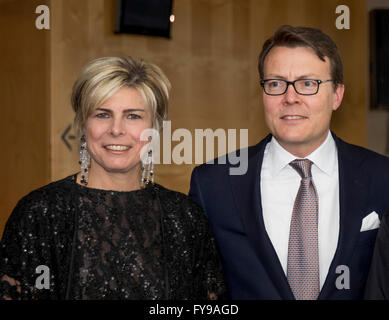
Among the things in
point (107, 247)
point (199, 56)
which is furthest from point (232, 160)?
point (199, 56)

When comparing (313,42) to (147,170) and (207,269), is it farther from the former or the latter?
(207,269)

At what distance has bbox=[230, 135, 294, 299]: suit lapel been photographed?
194cm

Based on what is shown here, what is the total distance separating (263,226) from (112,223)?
55 cm

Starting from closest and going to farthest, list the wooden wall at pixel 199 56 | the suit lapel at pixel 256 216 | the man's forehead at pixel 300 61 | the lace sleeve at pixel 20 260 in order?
1. the lace sleeve at pixel 20 260
2. the suit lapel at pixel 256 216
3. the man's forehead at pixel 300 61
4. the wooden wall at pixel 199 56

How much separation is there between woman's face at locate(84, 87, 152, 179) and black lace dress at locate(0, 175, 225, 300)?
0.12m

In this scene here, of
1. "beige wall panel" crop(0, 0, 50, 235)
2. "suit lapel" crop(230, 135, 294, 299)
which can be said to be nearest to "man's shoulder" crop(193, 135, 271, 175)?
"suit lapel" crop(230, 135, 294, 299)

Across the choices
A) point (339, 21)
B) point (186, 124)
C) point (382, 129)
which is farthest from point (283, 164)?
point (382, 129)

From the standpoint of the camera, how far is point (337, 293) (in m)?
1.91

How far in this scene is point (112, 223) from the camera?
1.85 m

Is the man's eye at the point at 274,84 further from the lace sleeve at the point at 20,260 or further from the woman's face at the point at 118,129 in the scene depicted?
the lace sleeve at the point at 20,260

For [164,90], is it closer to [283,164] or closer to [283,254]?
[283,164]

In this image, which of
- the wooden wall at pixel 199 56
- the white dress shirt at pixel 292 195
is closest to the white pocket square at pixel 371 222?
the white dress shirt at pixel 292 195

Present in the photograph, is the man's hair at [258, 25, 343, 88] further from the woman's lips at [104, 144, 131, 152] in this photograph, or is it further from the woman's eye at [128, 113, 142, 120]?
the woman's lips at [104, 144, 131, 152]

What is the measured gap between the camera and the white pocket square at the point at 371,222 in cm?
195
